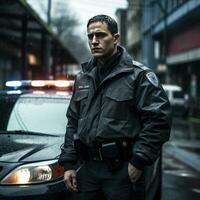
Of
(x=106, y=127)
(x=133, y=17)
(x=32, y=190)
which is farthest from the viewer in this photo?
(x=133, y=17)

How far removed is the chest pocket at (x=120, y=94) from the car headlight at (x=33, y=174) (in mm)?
1301

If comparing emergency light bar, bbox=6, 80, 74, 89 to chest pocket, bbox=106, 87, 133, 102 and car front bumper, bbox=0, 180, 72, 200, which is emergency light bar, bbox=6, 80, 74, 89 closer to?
car front bumper, bbox=0, 180, 72, 200

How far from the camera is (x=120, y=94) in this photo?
395cm

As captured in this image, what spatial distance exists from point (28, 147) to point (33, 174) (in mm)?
398

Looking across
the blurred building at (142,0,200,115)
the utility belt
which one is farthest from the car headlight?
the blurred building at (142,0,200,115)

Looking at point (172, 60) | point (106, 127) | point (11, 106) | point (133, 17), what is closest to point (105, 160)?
point (106, 127)

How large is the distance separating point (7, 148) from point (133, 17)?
232ft

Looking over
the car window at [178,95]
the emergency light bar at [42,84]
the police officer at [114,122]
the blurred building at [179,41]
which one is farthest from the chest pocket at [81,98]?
the car window at [178,95]

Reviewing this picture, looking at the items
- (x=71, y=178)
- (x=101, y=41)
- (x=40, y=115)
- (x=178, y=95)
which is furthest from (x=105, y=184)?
(x=178, y=95)

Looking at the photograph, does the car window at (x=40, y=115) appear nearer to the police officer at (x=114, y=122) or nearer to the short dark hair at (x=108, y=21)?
the police officer at (x=114, y=122)

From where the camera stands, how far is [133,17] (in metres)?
74.9

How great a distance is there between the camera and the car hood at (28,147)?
507 cm

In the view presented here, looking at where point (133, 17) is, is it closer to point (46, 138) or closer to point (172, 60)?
point (172, 60)

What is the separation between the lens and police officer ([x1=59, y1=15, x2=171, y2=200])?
151 inches
